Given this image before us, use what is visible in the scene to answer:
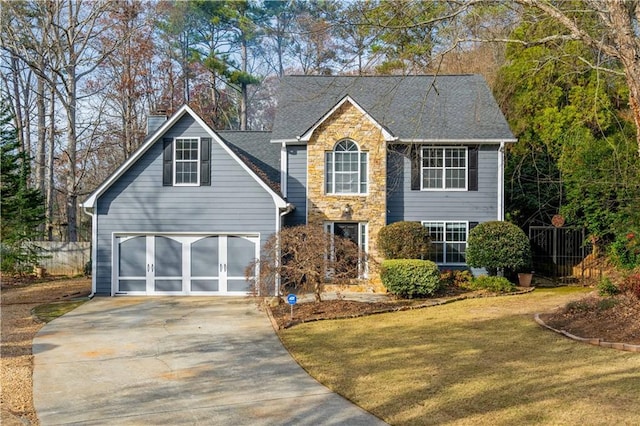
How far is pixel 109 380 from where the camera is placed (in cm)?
852

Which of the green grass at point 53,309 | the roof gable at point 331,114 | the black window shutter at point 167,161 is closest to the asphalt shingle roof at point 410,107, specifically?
the roof gable at point 331,114

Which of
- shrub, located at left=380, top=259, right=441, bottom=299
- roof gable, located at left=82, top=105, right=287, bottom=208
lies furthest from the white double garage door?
shrub, located at left=380, top=259, right=441, bottom=299

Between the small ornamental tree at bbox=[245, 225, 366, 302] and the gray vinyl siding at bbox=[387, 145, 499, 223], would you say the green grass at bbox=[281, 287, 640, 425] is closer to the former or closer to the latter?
the small ornamental tree at bbox=[245, 225, 366, 302]

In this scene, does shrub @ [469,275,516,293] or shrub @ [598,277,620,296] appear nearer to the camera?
shrub @ [598,277,620,296]

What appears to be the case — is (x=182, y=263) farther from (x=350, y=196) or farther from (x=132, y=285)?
(x=350, y=196)

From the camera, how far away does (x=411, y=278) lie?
635 inches

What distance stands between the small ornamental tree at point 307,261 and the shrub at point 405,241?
11.5 feet

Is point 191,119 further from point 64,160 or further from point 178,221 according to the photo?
point 64,160

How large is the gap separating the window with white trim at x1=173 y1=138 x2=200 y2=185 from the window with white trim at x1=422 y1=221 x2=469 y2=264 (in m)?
7.65

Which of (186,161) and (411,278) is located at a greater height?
(186,161)

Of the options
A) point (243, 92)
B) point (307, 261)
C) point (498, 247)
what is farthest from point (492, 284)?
point (243, 92)

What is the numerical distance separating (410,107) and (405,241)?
5.45 meters

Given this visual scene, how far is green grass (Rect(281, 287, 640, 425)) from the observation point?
670cm

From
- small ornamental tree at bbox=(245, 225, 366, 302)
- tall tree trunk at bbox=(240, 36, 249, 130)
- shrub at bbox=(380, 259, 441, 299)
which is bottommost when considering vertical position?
shrub at bbox=(380, 259, 441, 299)
